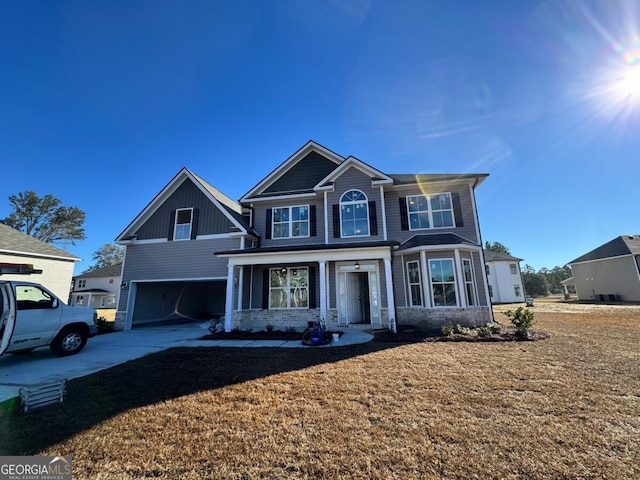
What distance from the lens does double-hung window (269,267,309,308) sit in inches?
486

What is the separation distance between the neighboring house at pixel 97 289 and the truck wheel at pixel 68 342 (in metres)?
28.9

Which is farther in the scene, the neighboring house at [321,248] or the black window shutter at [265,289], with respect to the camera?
the black window shutter at [265,289]

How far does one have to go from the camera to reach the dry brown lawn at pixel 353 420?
8.64 feet

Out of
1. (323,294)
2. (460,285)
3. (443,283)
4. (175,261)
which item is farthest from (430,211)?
(175,261)

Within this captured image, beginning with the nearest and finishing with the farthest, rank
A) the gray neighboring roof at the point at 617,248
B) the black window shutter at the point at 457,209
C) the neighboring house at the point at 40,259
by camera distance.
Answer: the black window shutter at the point at 457,209
the neighboring house at the point at 40,259
the gray neighboring roof at the point at 617,248

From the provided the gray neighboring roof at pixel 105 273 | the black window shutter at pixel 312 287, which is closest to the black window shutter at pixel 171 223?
the black window shutter at pixel 312 287

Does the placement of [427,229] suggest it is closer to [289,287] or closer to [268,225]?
[289,287]

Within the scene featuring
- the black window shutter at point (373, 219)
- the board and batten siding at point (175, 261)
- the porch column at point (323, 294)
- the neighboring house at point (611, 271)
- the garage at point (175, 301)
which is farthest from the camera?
the neighboring house at point (611, 271)

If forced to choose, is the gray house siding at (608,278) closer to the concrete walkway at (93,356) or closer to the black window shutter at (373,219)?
the black window shutter at (373,219)

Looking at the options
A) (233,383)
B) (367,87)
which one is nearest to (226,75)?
(367,87)

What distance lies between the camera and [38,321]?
704 centimetres

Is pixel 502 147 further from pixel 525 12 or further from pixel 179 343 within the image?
pixel 179 343

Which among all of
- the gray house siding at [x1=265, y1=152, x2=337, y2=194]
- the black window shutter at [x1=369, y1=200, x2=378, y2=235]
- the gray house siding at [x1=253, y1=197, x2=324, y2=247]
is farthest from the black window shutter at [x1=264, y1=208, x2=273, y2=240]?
the black window shutter at [x1=369, y1=200, x2=378, y2=235]

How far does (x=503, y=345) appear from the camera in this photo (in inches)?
304
